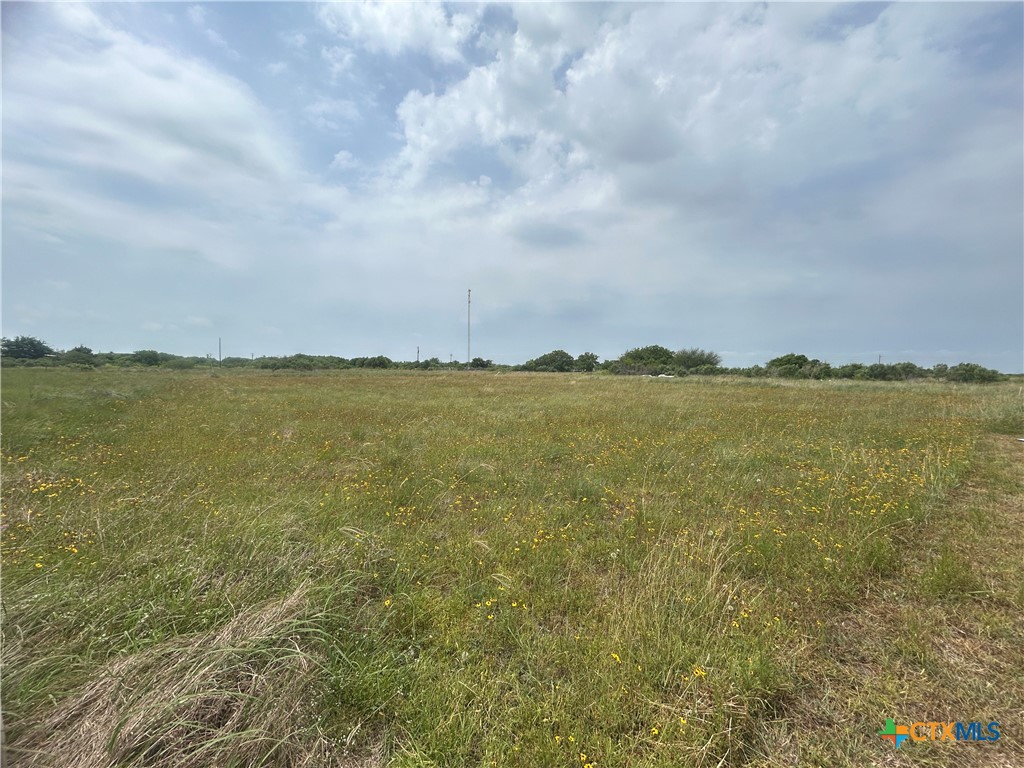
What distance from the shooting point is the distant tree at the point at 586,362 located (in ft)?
273

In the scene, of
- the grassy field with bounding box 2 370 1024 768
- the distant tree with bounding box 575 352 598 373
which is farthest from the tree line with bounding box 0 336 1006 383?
the grassy field with bounding box 2 370 1024 768

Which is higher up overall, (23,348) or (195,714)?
(23,348)

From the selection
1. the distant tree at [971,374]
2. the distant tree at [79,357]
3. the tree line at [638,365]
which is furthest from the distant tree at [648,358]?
the distant tree at [79,357]

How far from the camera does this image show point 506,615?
339 centimetres

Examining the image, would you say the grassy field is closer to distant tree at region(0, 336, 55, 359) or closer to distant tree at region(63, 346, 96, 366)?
distant tree at region(0, 336, 55, 359)

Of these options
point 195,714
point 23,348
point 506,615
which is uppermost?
point 23,348

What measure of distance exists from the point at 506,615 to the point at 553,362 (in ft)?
272

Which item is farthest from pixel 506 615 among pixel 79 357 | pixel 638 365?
pixel 638 365

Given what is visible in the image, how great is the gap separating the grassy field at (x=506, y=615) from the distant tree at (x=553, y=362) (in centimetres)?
7753

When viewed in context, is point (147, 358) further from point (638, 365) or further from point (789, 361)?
point (789, 361)

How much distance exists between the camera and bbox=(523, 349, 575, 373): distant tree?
8494 cm

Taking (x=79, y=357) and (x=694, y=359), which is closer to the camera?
(x=79, y=357)

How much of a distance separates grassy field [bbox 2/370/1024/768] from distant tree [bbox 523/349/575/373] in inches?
3053

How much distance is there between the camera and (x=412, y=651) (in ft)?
9.99
